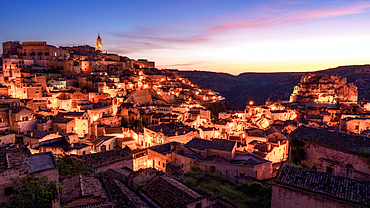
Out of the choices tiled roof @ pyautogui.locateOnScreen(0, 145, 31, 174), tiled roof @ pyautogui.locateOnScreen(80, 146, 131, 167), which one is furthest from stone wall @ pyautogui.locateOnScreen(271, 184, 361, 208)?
tiled roof @ pyautogui.locateOnScreen(80, 146, 131, 167)

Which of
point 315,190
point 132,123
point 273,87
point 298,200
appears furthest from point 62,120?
point 273,87

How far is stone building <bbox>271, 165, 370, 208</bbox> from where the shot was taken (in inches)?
343

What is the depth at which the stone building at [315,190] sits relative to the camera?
8.72 metres

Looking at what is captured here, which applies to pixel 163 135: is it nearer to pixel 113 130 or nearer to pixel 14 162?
pixel 113 130

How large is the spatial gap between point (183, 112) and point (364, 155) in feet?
139

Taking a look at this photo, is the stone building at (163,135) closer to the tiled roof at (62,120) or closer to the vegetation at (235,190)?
the tiled roof at (62,120)

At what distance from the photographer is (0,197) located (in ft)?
25.3

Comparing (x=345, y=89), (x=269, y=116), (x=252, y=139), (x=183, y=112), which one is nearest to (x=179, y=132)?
(x=252, y=139)

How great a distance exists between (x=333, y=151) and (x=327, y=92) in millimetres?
79488

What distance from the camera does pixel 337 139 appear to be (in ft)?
47.8

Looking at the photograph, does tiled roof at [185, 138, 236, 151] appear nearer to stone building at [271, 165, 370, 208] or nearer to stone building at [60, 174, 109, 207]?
stone building at [271, 165, 370, 208]

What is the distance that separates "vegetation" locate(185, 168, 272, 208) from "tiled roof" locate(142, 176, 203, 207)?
86.6 inches

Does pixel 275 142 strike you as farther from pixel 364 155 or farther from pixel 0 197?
pixel 0 197

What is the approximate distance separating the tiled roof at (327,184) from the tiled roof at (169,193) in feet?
15.0
